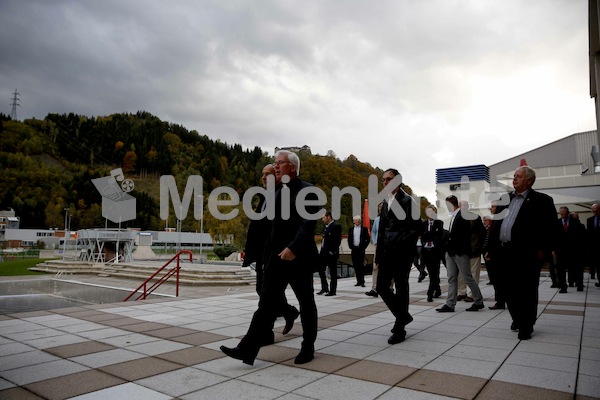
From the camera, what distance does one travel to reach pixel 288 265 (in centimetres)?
354

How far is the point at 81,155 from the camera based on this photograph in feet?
509

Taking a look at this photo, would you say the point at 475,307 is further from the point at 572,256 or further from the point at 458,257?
the point at 572,256

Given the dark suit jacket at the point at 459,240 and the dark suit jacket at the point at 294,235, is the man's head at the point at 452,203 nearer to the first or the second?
the dark suit jacket at the point at 459,240

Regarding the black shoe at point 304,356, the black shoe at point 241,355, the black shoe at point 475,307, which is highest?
the black shoe at point 241,355

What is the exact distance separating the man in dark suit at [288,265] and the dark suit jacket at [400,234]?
3.66 feet

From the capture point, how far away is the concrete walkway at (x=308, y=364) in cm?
276

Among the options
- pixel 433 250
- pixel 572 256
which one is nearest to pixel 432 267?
pixel 433 250

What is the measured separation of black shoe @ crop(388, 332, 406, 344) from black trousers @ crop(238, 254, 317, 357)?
1059mm

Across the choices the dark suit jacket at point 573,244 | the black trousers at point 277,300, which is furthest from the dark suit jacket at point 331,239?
the black trousers at point 277,300

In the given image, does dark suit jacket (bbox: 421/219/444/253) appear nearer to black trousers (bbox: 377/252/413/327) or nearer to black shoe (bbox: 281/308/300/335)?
black trousers (bbox: 377/252/413/327)

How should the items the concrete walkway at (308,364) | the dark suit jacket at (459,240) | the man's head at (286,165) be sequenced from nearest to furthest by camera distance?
the concrete walkway at (308,364)
the man's head at (286,165)
the dark suit jacket at (459,240)

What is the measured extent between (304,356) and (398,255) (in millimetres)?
1599

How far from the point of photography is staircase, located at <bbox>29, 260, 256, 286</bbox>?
14508 millimetres

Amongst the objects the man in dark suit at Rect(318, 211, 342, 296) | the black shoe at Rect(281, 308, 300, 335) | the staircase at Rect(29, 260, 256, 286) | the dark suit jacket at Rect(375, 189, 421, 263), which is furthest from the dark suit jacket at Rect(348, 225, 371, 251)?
the staircase at Rect(29, 260, 256, 286)
